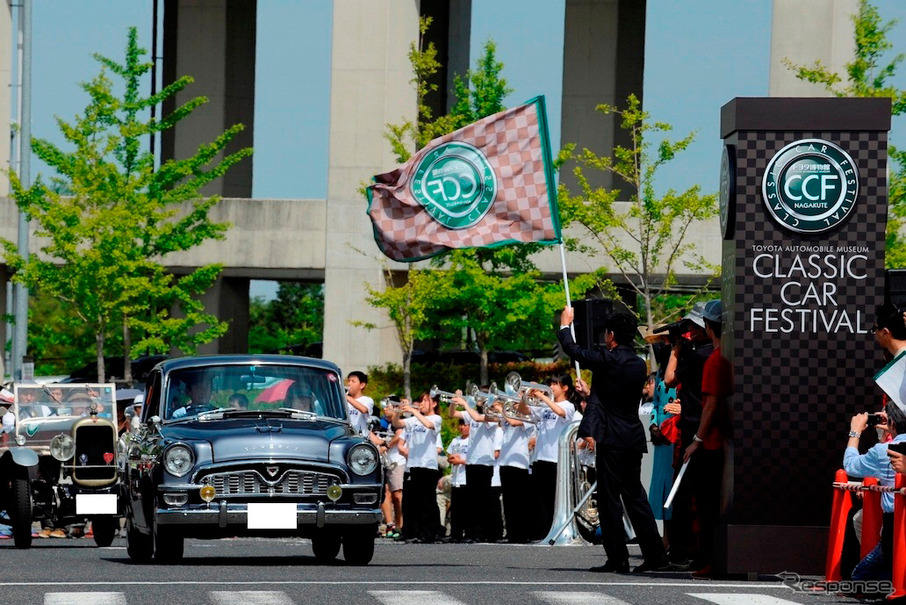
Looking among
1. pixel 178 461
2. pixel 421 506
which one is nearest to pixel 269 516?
pixel 178 461

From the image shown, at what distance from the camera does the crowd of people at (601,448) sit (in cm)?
1303

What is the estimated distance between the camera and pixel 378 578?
12.8m

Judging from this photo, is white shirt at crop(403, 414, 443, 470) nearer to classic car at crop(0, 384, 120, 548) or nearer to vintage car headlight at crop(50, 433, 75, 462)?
classic car at crop(0, 384, 120, 548)

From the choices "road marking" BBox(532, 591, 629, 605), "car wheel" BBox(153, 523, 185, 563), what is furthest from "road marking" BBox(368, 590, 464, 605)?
"car wheel" BBox(153, 523, 185, 563)

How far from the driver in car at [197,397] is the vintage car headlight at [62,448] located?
5250mm

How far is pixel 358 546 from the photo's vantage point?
1502 cm

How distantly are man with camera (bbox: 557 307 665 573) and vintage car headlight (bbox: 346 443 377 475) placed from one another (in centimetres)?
221

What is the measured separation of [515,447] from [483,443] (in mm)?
Answer: 509

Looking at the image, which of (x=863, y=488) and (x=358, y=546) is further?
(x=358, y=546)

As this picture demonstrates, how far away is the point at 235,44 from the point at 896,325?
41.1 meters

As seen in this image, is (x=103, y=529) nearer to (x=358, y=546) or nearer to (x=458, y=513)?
(x=458, y=513)

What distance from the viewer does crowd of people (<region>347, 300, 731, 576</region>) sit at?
13.0m

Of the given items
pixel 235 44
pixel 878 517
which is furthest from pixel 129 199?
pixel 878 517

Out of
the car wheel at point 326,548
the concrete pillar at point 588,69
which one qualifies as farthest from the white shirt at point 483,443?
the concrete pillar at point 588,69
